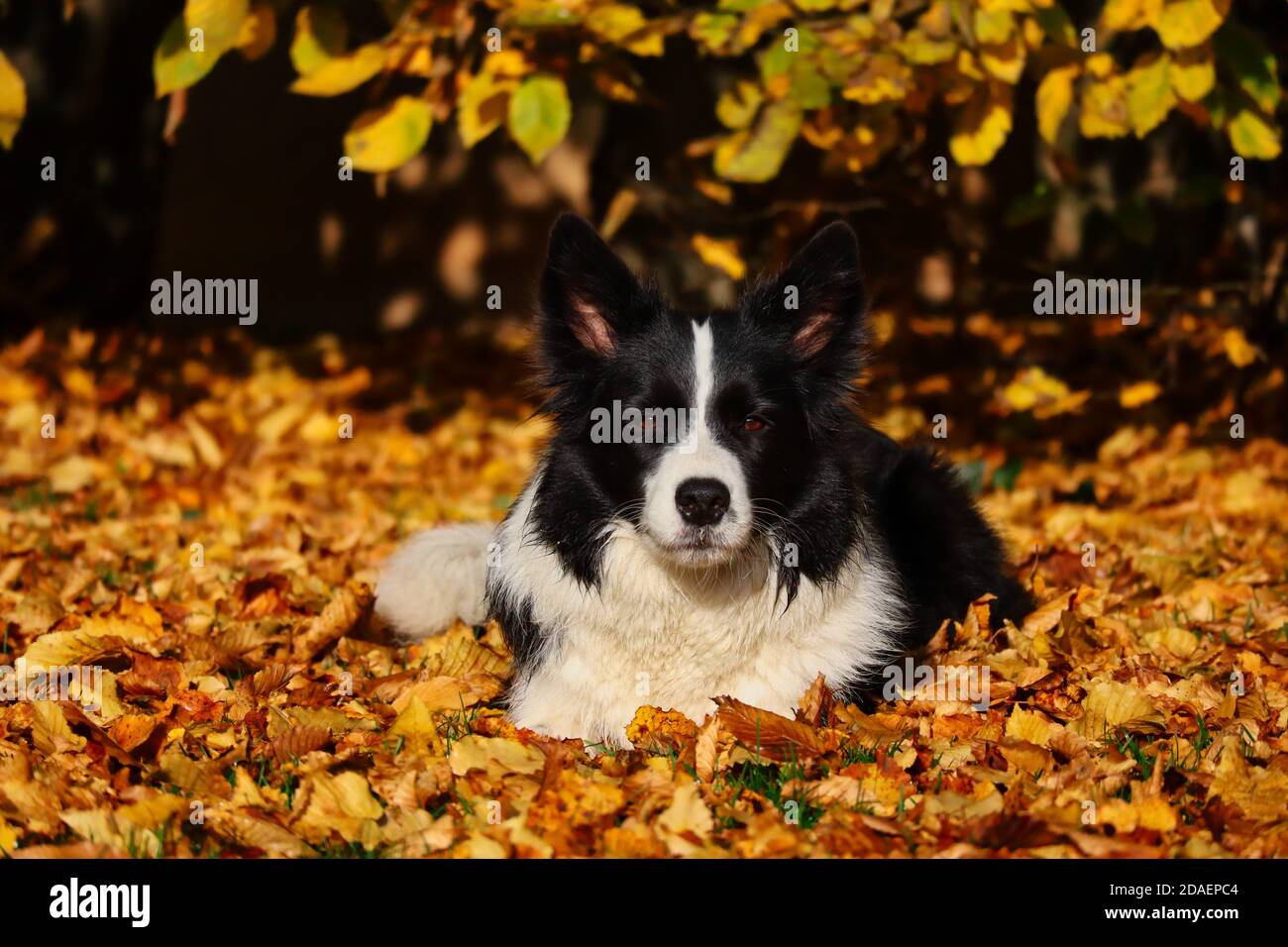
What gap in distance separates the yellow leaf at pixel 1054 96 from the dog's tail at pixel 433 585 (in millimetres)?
2678

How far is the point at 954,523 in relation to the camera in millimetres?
4730

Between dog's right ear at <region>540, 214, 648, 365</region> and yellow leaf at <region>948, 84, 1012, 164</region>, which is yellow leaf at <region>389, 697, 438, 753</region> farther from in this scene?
yellow leaf at <region>948, 84, 1012, 164</region>

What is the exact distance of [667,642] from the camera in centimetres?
379

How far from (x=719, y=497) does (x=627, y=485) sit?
12.7 inches

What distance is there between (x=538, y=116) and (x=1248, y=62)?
2.75 meters

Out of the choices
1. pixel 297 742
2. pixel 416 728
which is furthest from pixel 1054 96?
pixel 297 742

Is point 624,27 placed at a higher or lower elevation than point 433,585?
higher

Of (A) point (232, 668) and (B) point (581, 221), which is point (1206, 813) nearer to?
(B) point (581, 221)

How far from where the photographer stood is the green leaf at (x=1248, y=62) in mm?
5418

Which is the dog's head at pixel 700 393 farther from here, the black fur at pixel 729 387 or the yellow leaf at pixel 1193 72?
the yellow leaf at pixel 1193 72

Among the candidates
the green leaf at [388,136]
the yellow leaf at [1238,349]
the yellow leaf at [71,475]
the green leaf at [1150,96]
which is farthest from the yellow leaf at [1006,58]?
the yellow leaf at [71,475]

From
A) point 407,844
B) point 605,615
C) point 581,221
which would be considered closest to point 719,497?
point 605,615

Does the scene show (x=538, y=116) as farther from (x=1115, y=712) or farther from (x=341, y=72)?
(x=1115, y=712)

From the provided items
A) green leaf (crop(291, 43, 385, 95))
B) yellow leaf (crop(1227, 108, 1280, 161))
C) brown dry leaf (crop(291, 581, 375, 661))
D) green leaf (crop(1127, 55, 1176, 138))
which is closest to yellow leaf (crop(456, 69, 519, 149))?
green leaf (crop(291, 43, 385, 95))
